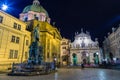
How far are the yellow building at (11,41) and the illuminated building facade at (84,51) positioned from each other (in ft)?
119

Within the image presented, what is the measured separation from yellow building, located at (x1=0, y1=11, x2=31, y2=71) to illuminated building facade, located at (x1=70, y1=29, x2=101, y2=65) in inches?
1431

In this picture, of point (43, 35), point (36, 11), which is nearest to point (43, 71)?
point (43, 35)

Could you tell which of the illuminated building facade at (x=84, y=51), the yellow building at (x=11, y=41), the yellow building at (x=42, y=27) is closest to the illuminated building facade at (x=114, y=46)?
the illuminated building facade at (x=84, y=51)

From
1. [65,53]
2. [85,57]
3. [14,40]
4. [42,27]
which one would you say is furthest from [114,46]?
[14,40]

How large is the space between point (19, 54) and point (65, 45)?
1534 inches

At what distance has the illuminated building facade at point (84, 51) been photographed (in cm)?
6206

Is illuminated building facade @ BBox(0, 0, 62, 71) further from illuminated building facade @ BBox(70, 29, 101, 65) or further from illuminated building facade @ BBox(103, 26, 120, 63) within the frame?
illuminated building facade @ BBox(103, 26, 120, 63)

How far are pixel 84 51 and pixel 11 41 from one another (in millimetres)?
44222

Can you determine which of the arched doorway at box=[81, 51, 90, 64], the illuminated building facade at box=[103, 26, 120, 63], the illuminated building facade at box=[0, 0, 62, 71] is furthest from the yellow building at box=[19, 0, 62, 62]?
the illuminated building facade at box=[103, 26, 120, 63]

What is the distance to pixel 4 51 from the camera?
24.0 meters

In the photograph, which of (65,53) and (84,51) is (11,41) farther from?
(84,51)

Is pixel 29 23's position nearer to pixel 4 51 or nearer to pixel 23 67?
pixel 4 51

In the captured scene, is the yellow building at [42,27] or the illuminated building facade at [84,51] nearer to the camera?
the yellow building at [42,27]

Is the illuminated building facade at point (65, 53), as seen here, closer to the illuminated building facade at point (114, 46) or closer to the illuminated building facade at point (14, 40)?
the illuminated building facade at point (114, 46)
